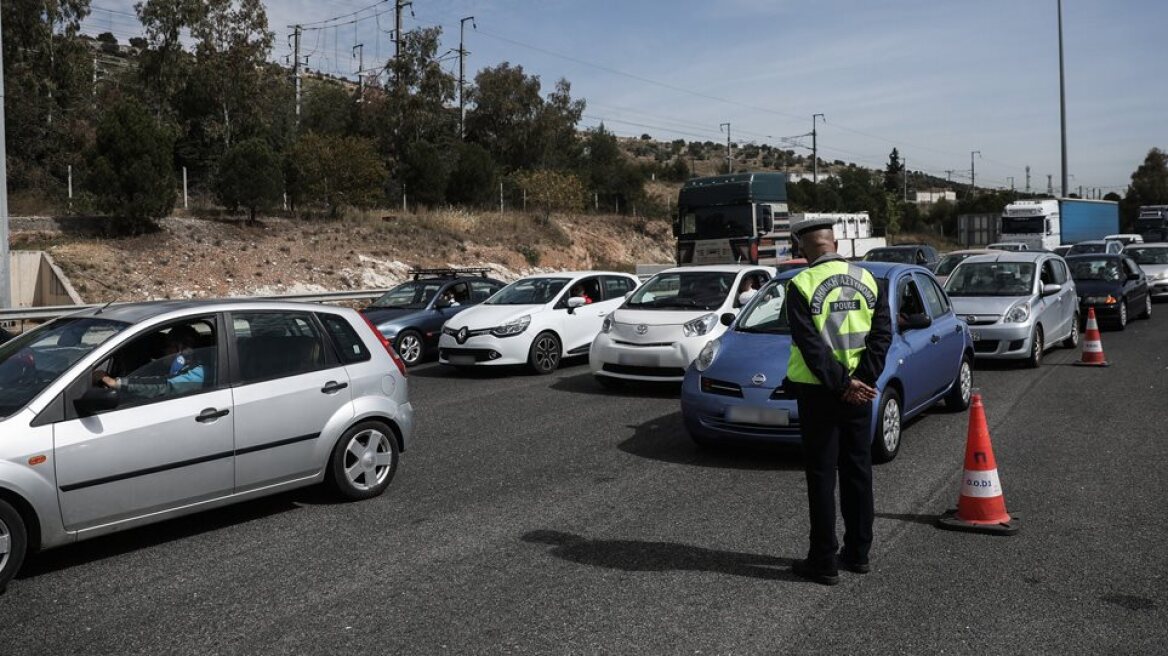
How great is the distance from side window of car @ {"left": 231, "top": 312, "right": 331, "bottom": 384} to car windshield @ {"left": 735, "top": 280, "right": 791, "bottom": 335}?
12.6 ft

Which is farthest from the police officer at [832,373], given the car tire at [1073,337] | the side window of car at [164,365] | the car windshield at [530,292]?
the car tire at [1073,337]

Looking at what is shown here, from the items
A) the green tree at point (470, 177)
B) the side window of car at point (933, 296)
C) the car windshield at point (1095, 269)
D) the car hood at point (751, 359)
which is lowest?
the car hood at point (751, 359)

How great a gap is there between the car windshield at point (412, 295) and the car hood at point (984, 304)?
8205mm

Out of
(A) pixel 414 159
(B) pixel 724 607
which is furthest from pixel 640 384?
(A) pixel 414 159

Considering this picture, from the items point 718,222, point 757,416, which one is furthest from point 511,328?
point 718,222

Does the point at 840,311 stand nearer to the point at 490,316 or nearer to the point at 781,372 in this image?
the point at 781,372

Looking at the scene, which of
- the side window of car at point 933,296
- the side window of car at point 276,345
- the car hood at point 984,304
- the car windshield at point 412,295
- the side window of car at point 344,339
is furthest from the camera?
the car windshield at point 412,295

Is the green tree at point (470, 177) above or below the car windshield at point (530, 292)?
above

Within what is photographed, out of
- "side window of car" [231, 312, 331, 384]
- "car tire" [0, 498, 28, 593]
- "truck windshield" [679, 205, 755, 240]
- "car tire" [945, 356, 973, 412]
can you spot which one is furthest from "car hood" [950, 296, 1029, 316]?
"truck windshield" [679, 205, 755, 240]

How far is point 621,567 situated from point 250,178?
2907cm

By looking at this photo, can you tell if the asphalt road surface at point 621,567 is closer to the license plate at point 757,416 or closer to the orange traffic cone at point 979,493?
the orange traffic cone at point 979,493

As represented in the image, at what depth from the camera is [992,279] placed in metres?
14.4

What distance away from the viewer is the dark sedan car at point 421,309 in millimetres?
15328

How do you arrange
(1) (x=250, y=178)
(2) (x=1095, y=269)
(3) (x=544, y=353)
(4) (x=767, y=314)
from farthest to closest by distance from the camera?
(1) (x=250, y=178) < (2) (x=1095, y=269) < (3) (x=544, y=353) < (4) (x=767, y=314)
